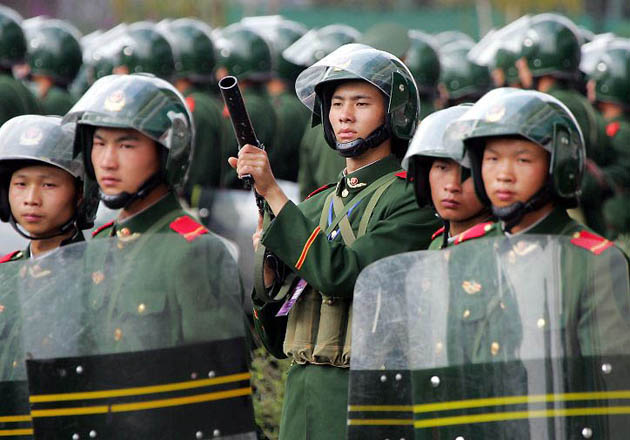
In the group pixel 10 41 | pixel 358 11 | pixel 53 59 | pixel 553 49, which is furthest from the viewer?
pixel 358 11

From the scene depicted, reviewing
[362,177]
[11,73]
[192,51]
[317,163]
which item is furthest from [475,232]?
[192,51]

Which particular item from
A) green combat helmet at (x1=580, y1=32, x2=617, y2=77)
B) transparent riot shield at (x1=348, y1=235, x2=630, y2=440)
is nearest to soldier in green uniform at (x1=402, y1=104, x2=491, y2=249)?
transparent riot shield at (x1=348, y1=235, x2=630, y2=440)

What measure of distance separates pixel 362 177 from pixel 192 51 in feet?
24.2

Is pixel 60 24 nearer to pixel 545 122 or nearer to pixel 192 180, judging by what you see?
pixel 192 180

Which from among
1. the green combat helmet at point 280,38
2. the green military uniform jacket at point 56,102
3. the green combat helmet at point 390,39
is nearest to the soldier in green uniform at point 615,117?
the green combat helmet at point 390,39

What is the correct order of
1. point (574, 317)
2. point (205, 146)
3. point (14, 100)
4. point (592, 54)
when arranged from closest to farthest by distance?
point (574, 317) < point (14, 100) < point (205, 146) < point (592, 54)

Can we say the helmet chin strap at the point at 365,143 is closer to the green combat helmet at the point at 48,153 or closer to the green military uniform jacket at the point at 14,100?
the green combat helmet at the point at 48,153

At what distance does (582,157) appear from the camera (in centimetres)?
455

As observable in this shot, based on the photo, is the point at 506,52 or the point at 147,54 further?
the point at 506,52

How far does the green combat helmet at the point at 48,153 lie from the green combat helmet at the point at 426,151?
137cm

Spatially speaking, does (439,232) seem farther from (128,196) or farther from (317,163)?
(317,163)

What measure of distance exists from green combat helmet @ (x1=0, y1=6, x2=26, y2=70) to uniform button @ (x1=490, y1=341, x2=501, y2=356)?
22.7 feet

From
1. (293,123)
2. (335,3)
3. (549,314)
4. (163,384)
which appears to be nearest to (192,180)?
(293,123)

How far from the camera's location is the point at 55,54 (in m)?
12.2
